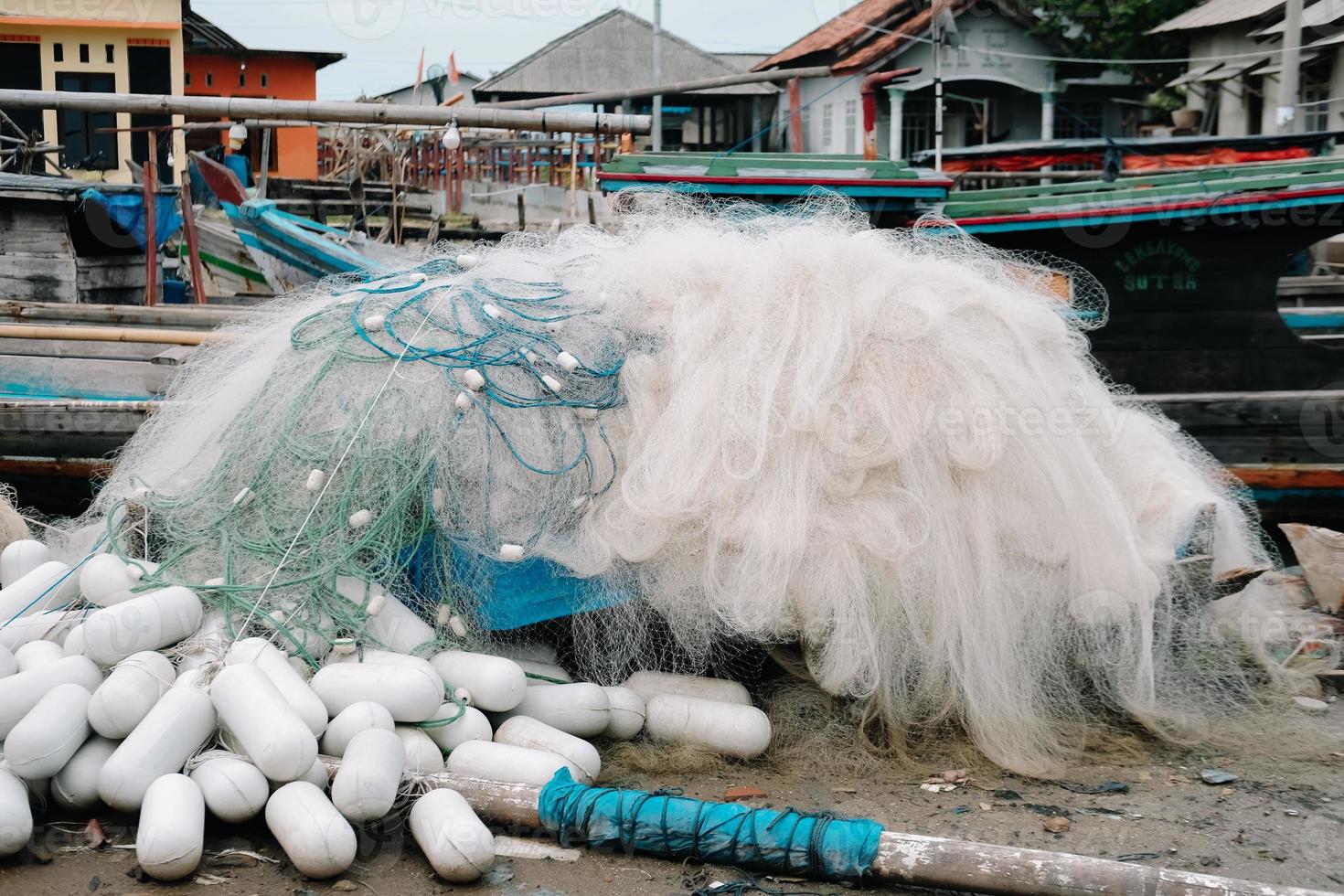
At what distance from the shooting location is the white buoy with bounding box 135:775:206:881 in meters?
3.16

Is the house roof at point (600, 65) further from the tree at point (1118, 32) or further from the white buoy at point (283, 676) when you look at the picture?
the white buoy at point (283, 676)

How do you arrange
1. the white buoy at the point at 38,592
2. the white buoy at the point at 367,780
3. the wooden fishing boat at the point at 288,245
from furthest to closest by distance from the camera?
the wooden fishing boat at the point at 288,245, the white buoy at the point at 38,592, the white buoy at the point at 367,780

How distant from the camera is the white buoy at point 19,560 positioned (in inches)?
184

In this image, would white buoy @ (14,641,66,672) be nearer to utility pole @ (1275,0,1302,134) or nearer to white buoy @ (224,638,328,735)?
white buoy @ (224,638,328,735)

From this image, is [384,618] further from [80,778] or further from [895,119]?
[895,119]

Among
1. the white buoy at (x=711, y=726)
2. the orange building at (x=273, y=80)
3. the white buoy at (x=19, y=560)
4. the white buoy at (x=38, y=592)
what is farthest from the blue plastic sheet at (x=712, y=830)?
the orange building at (x=273, y=80)

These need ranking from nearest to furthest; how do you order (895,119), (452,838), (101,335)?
(452,838) → (101,335) → (895,119)

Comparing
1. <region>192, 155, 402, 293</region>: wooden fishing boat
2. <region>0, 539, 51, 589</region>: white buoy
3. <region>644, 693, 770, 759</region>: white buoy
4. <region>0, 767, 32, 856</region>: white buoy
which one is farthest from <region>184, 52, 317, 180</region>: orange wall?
<region>0, 767, 32, 856</region>: white buoy

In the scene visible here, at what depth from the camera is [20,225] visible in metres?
10.8

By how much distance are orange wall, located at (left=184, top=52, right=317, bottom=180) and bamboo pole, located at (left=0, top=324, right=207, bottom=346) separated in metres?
21.6

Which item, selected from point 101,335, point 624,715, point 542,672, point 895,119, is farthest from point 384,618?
point 895,119

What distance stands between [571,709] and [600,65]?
3438 cm

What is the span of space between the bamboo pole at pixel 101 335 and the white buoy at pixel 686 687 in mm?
4416

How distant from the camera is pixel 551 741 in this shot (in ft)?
12.8
